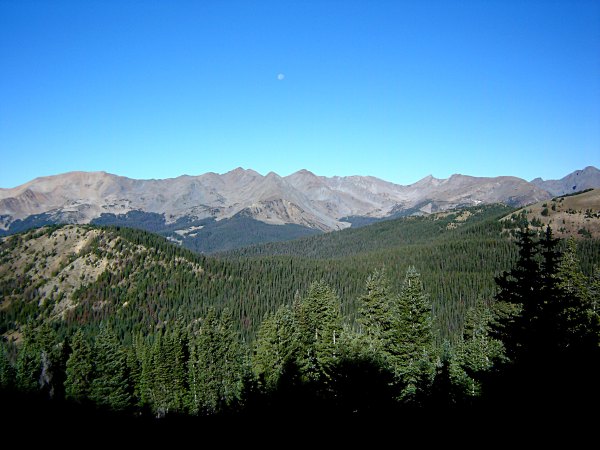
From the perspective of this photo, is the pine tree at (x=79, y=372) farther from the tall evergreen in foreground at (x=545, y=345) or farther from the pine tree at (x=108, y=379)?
the tall evergreen in foreground at (x=545, y=345)

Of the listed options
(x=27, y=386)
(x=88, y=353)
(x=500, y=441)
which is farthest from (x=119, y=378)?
(x=500, y=441)

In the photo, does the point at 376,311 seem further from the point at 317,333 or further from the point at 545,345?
the point at 545,345

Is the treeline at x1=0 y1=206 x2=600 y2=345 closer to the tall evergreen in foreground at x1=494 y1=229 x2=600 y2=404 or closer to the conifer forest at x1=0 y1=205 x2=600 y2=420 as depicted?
the conifer forest at x1=0 y1=205 x2=600 y2=420

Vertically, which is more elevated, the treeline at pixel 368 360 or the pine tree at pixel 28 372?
the treeline at pixel 368 360

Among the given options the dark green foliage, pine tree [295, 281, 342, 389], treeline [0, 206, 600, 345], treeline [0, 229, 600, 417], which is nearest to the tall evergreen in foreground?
treeline [0, 229, 600, 417]

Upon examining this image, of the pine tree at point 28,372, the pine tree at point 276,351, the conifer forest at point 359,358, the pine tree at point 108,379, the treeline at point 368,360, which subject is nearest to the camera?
the treeline at point 368,360

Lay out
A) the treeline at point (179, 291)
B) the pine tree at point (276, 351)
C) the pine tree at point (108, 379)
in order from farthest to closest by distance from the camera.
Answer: the treeline at point (179, 291) < the pine tree at point (108, 379) < the pine tree at point (276, 351)

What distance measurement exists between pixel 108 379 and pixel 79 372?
426 cm

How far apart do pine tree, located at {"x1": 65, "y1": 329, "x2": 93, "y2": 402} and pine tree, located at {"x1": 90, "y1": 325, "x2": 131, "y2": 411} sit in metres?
1.04

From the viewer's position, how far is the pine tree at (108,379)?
193 feet

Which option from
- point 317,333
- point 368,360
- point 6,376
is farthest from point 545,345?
point 6,376

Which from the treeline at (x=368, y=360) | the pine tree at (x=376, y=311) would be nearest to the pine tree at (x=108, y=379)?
the treeline at (x=368, y=360)

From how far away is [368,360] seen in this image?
33.0 meters

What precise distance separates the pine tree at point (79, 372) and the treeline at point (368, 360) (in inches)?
5.8
